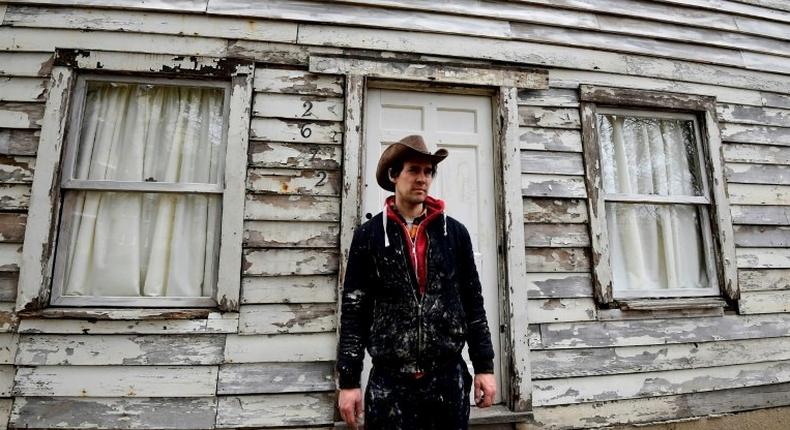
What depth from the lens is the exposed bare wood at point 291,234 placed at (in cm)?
268

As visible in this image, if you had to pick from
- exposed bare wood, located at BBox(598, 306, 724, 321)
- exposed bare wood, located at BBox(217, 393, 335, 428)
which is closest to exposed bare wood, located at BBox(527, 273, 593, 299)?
exposed bare wood, located at BBox(598, 306, 724, 321)

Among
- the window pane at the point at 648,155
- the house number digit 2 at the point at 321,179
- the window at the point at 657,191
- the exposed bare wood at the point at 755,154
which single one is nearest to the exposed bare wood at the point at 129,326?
the house number digit 2 at the point at 321,179

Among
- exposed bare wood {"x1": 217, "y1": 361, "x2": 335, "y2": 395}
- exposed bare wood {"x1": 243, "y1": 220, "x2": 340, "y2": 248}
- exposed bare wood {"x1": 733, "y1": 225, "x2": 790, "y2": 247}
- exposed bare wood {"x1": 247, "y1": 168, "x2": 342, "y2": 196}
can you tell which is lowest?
exposed bare wood {"x1": 217, "y1": 361, "x2": 335, "y2": 395}

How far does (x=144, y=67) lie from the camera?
9.08 ft

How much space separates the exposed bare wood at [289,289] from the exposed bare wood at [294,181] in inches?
22.5

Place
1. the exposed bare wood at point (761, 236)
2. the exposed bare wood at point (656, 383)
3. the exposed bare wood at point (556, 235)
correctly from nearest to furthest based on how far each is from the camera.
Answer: the exposed bare wood at point (656, 383), the exposed bare wood at point (556, 235), the exposed bare wood at point (761, 236)

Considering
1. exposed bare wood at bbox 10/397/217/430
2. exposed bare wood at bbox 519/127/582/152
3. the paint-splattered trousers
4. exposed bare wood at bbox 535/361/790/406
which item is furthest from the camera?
exposed bare wood at bbox 519/127/582/152

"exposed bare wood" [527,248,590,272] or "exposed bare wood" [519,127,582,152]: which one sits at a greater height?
"exposed bare wood" [519,127,582,152]

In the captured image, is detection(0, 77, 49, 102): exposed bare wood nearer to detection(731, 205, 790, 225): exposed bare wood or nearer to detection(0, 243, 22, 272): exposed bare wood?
detection(0, 243, 22, 272): exposed bare wood

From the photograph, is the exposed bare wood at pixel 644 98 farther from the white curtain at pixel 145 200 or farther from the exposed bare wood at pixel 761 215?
the white curtain at pixel 145 200

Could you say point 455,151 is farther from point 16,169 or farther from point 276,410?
point 16,169

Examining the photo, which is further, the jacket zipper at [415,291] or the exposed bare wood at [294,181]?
the exposed bare wood at [294,181]

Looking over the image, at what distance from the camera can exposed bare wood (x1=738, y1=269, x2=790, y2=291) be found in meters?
3.25

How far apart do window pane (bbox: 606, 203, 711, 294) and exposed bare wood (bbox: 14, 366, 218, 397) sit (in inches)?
119
